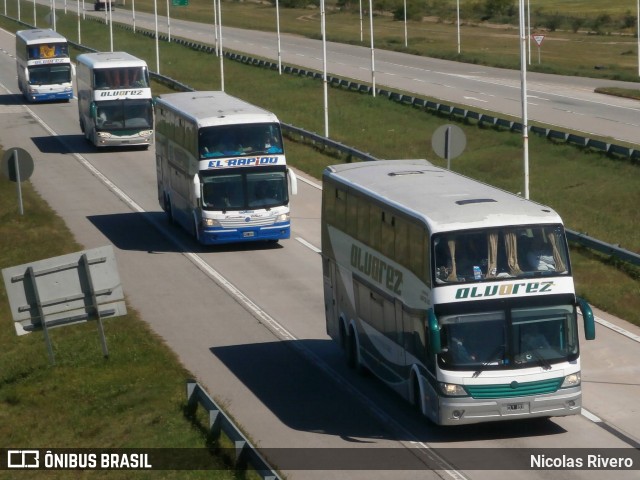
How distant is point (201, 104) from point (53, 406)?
614 inches

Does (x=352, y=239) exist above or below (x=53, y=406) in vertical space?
above

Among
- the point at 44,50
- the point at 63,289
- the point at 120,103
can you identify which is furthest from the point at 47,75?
the point at 63,289

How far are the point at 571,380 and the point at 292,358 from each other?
682 centimetres

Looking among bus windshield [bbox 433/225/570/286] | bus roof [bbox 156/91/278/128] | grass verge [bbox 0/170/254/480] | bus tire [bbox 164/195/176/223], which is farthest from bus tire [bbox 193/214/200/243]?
bus windshield [bbox 433/225/570/286]

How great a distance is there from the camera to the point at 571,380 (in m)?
18.0

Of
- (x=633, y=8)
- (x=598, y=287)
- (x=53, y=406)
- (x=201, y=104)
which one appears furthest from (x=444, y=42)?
(x=53, y=406)

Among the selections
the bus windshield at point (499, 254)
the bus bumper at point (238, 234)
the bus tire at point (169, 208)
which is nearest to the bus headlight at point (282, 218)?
the bus bumper at point (238, 234)

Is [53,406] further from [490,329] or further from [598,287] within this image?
[598,287]

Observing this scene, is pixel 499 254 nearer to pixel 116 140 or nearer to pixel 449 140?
pixel 449 140

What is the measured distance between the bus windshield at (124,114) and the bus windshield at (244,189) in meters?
18.5

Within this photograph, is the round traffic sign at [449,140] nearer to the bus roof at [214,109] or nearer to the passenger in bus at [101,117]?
the bus roof at [214,109]

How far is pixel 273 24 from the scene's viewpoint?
13088 cm

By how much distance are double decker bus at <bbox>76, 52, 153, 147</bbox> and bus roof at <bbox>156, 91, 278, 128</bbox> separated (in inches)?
501

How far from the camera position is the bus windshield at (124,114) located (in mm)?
50906
